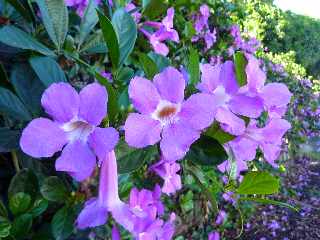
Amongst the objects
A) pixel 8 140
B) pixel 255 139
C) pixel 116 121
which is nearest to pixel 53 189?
pixel 8 140

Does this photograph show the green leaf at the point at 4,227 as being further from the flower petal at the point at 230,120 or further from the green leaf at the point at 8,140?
the flower petal at the point at 230,120

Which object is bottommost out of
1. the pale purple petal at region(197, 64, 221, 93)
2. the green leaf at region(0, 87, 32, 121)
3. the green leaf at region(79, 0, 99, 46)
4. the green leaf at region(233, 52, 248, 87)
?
the green leaf at region(0, 87, 32, 121)

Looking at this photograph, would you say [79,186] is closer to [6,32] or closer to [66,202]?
[66,202]

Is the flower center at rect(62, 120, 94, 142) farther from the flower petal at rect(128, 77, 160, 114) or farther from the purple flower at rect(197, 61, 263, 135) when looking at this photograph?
the purple flower at rect(197, 61, 263, 135)

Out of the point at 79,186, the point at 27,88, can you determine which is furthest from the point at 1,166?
the point at 27,88

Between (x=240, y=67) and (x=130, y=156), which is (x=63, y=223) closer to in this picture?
(x=130, y=156)

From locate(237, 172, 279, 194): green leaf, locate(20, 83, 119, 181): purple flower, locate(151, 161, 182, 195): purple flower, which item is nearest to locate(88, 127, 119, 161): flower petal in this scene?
locate(20, 83, 119, 181): purple flower
